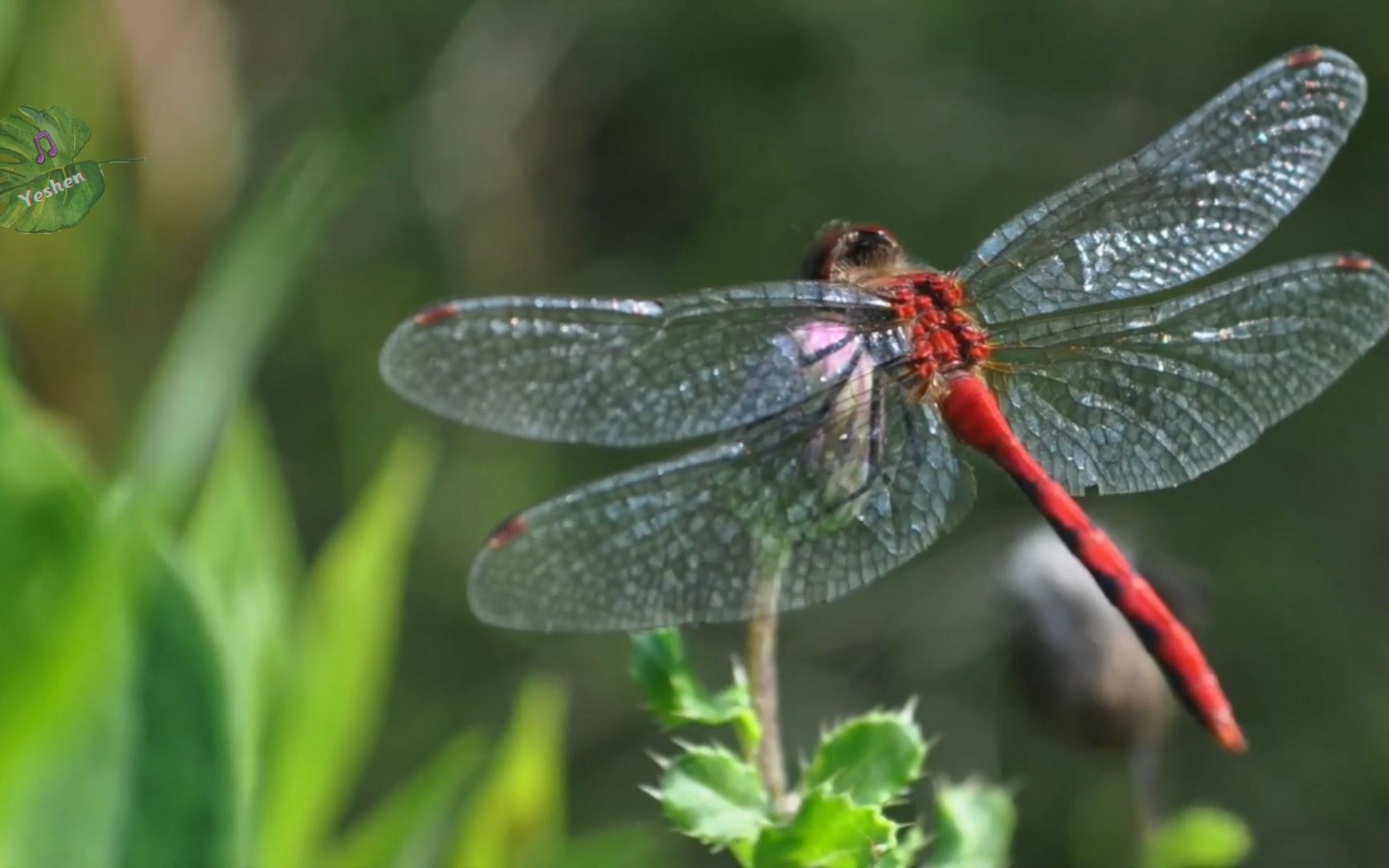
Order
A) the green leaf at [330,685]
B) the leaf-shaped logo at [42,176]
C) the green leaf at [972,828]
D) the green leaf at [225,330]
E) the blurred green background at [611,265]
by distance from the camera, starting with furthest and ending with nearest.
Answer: the blurred green background at [611,265] < the green leaf at [225,330] < the green leaf at [330,685] < the green leaf at [972,828] < the leaf-shaped logo at [42,176]

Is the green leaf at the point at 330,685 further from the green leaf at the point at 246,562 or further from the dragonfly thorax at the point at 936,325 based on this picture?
the dragonfly thorax at the point at 936,325

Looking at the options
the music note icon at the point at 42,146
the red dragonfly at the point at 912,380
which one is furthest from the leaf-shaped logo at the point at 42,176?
the red dragonfly at the point at 912,380

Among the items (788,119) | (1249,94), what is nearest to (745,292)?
(1249,94)

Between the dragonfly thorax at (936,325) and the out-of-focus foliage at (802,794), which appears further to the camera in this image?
the dragonfly thorax at (936,325)

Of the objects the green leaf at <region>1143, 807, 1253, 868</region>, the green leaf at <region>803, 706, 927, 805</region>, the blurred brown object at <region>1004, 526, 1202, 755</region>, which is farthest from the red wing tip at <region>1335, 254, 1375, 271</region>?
the green leaf at <region>803, 706, 927, 805</region>

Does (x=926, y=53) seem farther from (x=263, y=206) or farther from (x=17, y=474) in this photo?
(x=17, y=474)

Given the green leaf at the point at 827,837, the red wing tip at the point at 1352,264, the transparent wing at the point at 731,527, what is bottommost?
the green leaf at the point at 827,837

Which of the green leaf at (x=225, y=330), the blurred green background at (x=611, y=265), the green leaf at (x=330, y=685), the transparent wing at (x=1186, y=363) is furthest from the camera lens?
the blurred green background at (x=611, y=265)

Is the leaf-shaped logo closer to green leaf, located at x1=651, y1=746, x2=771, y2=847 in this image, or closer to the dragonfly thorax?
green leaf, located at x1=651, y1=746, x2=771, y2=847
